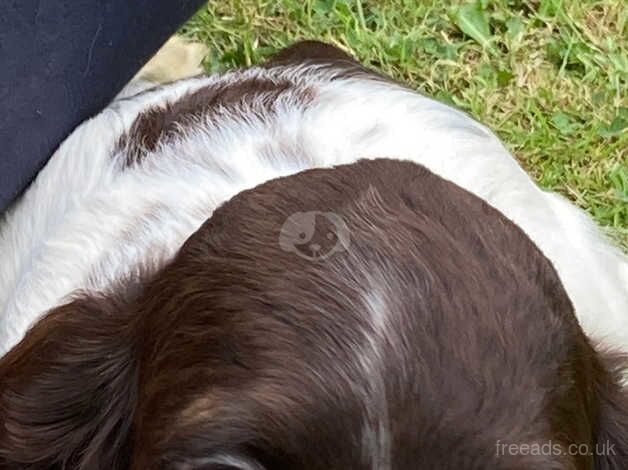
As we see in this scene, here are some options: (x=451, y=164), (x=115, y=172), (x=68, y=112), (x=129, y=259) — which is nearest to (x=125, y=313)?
(x=129, y=259)

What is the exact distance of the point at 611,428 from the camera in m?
2.27

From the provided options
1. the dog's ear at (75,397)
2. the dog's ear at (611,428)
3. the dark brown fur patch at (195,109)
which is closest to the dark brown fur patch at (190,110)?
the dark brown fur patch at (195,109)

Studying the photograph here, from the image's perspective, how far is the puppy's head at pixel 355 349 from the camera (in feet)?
6.05

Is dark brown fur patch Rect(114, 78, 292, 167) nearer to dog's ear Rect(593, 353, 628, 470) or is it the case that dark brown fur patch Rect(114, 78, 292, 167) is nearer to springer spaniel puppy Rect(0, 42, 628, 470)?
springer spaniel puppy Rect(0, 42, 628, 470)

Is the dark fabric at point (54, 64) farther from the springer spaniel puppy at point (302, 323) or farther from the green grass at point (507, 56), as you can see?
the green grass at point (507, 56)

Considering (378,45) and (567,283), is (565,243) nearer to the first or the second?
(567,283)

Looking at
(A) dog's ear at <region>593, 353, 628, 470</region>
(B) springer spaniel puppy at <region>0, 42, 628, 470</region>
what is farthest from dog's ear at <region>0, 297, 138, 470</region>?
(A) dog's ear at <region>593, 353, 628, 470</region>

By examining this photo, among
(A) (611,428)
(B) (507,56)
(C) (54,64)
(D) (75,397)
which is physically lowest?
(B) (507,56)

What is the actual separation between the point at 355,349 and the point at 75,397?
23.4 inches

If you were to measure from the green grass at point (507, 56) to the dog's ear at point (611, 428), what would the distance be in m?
1.61

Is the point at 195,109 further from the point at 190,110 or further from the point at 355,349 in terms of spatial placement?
the point at 355,349

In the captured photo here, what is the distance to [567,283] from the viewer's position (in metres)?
2.78

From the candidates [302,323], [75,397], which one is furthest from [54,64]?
[302,323]

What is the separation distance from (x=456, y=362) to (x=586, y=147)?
2165mm
